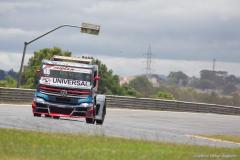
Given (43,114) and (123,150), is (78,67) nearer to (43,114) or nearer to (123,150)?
(43,114)

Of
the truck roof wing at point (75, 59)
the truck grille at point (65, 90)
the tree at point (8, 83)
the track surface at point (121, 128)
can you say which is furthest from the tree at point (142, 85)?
the truck grille at point (65, 90)

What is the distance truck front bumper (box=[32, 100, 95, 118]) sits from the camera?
2811 cm

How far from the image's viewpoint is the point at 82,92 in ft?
91.9

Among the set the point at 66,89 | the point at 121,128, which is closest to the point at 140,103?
the point at 66,89

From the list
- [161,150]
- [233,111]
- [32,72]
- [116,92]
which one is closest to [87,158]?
[161,150]

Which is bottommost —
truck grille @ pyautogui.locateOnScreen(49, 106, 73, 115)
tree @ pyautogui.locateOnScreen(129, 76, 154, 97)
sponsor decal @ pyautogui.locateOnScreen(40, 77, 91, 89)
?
tree @ pyautogui.locateOnScreen(129, 76, 154, 97)

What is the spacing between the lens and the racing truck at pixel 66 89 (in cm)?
2794

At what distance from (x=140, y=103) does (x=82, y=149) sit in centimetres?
3981

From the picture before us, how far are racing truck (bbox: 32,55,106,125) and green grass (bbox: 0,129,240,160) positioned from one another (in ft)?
27.3

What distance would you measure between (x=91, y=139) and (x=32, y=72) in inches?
2975

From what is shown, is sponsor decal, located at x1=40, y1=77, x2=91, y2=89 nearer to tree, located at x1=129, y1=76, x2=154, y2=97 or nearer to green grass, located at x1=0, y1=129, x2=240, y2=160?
green grass, located at x1=0, y1=129, x2=240, y2=160

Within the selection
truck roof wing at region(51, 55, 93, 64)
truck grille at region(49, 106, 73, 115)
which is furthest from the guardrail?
truck grille at region(49, 106, 73, 115)

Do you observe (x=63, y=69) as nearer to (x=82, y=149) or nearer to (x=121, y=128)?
(x=121, y=128)

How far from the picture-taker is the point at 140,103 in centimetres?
5575
